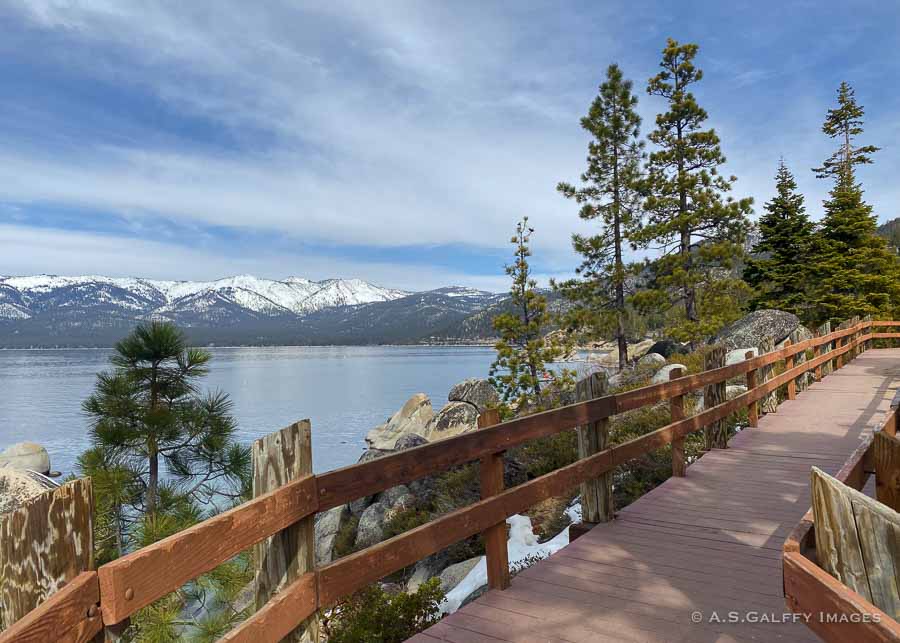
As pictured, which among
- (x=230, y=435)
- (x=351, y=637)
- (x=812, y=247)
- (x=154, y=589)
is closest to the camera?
(x=154, y=589)

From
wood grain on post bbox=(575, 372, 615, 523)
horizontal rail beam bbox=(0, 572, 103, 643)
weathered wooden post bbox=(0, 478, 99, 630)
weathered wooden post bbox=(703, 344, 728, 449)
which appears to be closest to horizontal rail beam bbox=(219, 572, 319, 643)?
horizontal rail beam bbox=(0, 572, 103, 643)

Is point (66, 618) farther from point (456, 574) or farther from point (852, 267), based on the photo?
point (852, 267)

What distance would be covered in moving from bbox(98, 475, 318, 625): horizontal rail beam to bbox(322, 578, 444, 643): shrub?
2.74 metres

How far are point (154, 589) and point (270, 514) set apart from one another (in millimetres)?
548

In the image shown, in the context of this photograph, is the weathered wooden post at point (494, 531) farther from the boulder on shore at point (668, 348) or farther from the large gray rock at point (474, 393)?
the large gray rock at point (474, 393)

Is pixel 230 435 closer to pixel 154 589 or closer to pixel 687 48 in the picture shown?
pixel 154 589

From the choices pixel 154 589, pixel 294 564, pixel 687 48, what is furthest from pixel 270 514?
pixel 687 48

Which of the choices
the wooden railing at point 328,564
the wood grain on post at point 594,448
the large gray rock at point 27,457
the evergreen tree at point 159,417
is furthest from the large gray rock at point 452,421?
the wooden railing at point 328,564

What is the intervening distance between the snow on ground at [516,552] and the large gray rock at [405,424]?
2126cm

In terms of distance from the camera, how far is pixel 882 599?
140 cm

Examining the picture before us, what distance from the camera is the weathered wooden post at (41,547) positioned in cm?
158

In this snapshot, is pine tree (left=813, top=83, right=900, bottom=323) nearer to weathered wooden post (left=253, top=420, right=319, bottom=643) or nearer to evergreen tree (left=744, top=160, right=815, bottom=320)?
evergreen tree (left=744, top=160, right=815, bottom=320)

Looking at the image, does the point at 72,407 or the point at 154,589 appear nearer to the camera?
the point at 154,589

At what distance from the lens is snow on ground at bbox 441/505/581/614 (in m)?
5.80
